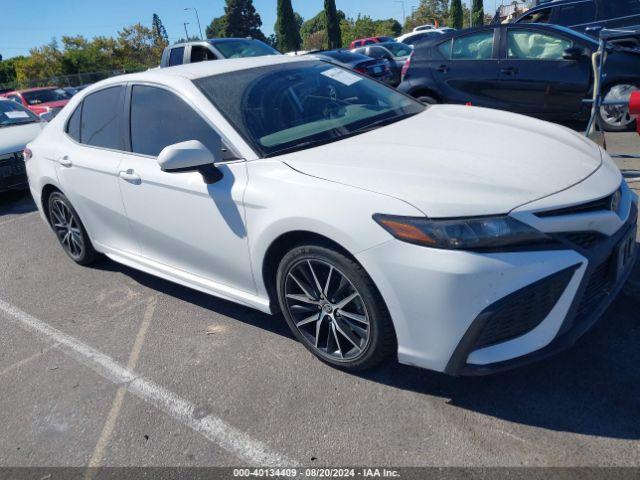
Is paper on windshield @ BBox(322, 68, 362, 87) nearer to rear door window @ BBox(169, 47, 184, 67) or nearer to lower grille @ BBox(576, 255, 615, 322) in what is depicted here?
lower grille @ BBox(576, 255, 615, 322)

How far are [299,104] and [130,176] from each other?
119 centimetres

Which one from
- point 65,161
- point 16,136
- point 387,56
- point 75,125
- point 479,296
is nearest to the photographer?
point 479,296

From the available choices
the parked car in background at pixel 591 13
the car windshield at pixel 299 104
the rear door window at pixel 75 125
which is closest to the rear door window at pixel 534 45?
the parked car in background at pixel 591 13

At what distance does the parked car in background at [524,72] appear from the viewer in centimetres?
669

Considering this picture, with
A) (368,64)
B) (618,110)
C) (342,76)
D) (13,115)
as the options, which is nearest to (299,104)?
(342,76)

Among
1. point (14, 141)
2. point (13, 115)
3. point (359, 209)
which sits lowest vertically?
point (14, 141)

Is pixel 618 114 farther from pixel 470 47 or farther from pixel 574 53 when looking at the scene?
pixel 470 47

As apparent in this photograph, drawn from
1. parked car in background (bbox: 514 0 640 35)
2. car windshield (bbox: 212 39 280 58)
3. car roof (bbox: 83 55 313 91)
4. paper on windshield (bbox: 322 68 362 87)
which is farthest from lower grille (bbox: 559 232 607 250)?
parked car in background (bbox: 514 0 640 35)

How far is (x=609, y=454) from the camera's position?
2111 mm

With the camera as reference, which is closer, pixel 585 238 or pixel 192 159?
pixel 585 238

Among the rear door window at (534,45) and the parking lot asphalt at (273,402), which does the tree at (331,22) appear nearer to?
the rear door window at (534,45)

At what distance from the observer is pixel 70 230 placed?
4605mm

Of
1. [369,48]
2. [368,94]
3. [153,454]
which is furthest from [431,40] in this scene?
[369,48]

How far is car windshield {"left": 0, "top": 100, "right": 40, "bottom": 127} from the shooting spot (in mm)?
8352
